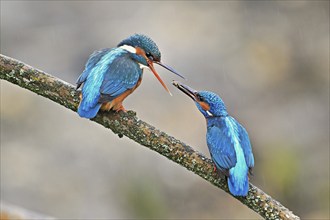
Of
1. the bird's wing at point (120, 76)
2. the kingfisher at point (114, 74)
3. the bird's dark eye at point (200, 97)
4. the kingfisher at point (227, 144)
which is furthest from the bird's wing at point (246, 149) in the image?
the bird's wing at point (120, 76)

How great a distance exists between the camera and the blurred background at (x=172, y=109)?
6.64 meters

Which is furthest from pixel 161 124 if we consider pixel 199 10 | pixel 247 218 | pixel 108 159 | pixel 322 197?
pixel 199 10

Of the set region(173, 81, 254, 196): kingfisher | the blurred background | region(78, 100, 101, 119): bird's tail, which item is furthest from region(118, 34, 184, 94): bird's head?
the blurred background

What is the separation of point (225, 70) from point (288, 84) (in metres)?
0.93

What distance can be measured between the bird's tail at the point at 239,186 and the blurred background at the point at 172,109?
382cm

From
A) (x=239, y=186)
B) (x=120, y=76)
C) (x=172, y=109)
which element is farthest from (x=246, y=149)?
(x=172, y=109)

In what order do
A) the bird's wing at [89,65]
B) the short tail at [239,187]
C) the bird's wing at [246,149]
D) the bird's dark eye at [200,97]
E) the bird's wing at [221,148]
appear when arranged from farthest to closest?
the bird's dark eye at [200,97]
the bird's wing at [89,65]
the bird's wing at [246,149]
the bird's wing at [221,148]
the short tail at [239,187]

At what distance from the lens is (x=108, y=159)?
679cm

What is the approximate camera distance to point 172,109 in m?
7.66

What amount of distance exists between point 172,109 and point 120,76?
459cm

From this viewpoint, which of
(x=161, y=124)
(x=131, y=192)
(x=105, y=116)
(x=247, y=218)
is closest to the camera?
(x=105, y=116)

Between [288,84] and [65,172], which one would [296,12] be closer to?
[288,84]

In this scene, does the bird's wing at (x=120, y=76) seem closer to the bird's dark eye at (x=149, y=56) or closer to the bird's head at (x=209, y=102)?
the bird's dark eye at (x=149, y=56)

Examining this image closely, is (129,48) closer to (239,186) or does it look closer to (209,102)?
(209,102)
